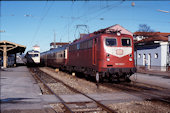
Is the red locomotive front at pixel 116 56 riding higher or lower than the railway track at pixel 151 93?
higher

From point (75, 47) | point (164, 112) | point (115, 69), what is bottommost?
point (164, 112)

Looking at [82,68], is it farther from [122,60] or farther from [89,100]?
[89,100]

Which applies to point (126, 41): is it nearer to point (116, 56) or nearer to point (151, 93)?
point (116, 56)

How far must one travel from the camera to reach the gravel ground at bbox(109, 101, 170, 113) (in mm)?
7062

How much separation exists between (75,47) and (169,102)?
12798 millimetres

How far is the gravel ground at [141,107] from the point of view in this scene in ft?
23.2

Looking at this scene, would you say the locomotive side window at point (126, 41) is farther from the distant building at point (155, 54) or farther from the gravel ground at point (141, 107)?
the distant building at point (155, 54)

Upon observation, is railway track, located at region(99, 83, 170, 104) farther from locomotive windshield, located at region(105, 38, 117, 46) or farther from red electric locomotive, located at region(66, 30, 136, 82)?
locomotive windshield, located at region(105, 38, 117, 46)

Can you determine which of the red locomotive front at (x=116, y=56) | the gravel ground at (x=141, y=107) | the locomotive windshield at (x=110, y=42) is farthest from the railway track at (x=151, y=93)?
the locomotive windshield at (x=110, y=42)

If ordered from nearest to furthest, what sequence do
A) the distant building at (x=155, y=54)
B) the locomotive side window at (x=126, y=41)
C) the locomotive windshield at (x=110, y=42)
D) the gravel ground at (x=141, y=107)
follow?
the gravel ground at (x=141, y=107), the locomotive windshield at (x=110, y=42), the locomotive side window at (x=126, y=41), the distant building at (x=155, y=54)

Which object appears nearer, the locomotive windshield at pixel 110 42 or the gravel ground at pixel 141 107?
the gravel ground at pixel 141 107

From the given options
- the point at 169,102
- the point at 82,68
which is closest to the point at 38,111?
the point at 169,102

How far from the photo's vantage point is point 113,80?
47.4ft

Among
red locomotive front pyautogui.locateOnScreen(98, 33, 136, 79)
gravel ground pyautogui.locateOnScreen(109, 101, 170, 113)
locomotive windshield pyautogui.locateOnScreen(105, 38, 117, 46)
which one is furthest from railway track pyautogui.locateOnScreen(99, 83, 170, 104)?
locomotive windshield pyautogui.locateOnScreen(105, 38, 117, 46)
